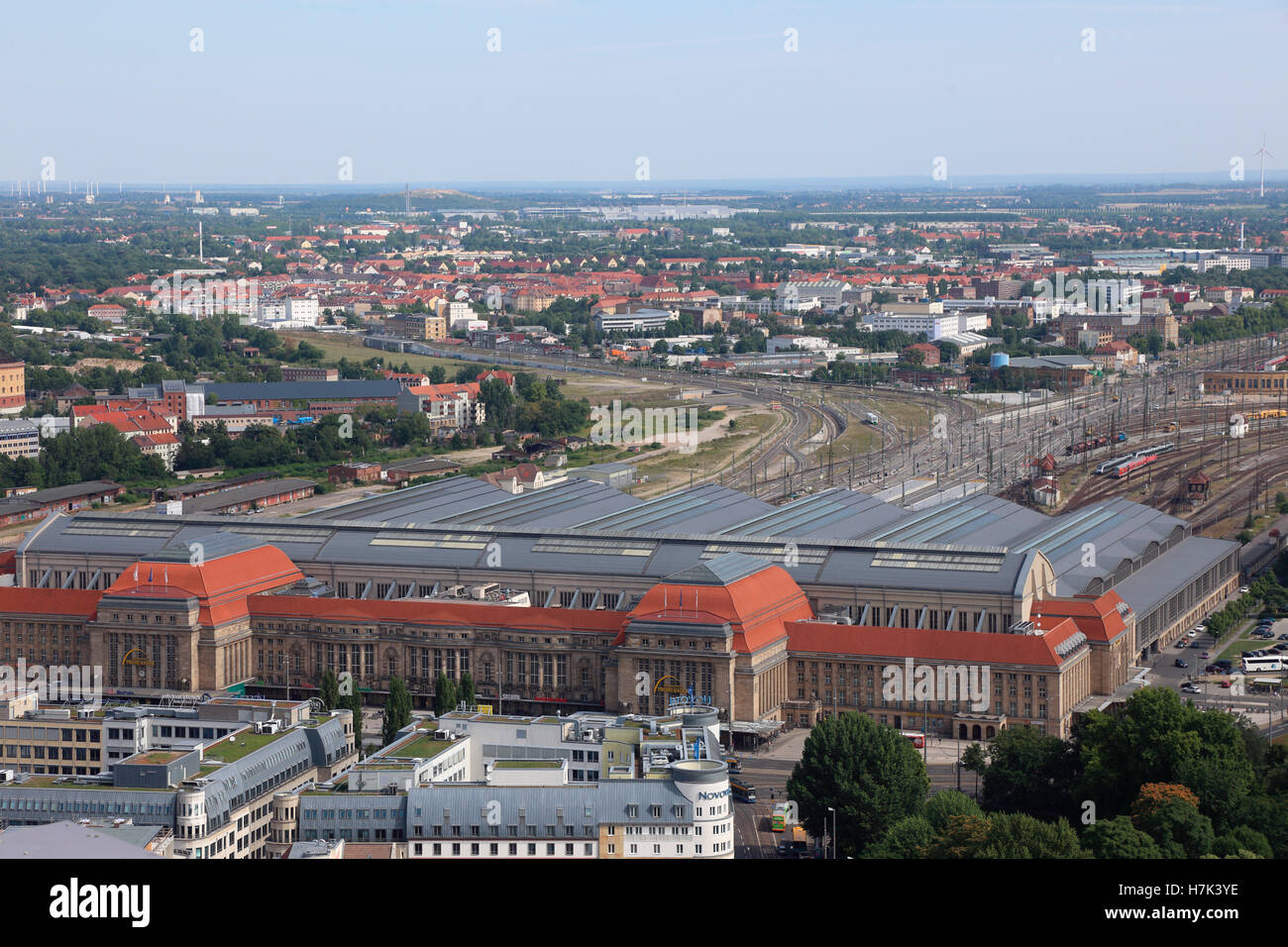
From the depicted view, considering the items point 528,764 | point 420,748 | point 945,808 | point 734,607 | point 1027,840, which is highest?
point 734,607

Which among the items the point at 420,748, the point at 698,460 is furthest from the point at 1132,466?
the point at 420,748

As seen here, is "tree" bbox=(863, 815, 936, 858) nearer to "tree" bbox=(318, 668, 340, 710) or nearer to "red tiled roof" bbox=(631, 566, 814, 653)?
"red tiled roof" bbox=(631, 566, 814, 653)

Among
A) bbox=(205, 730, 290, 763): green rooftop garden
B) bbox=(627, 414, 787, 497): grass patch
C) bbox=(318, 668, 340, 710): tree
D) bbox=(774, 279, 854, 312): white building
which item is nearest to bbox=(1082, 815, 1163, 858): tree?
bbox=(205, 730, 290, 763): green rooftop garden

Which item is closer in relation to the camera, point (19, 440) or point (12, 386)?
point (19, 440)

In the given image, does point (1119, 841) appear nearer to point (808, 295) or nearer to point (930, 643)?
point (930, 643)

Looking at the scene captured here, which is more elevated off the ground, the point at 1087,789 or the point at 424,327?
the point at 424,327

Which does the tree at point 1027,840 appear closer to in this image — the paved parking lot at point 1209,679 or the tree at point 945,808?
the tree at point 945,808
